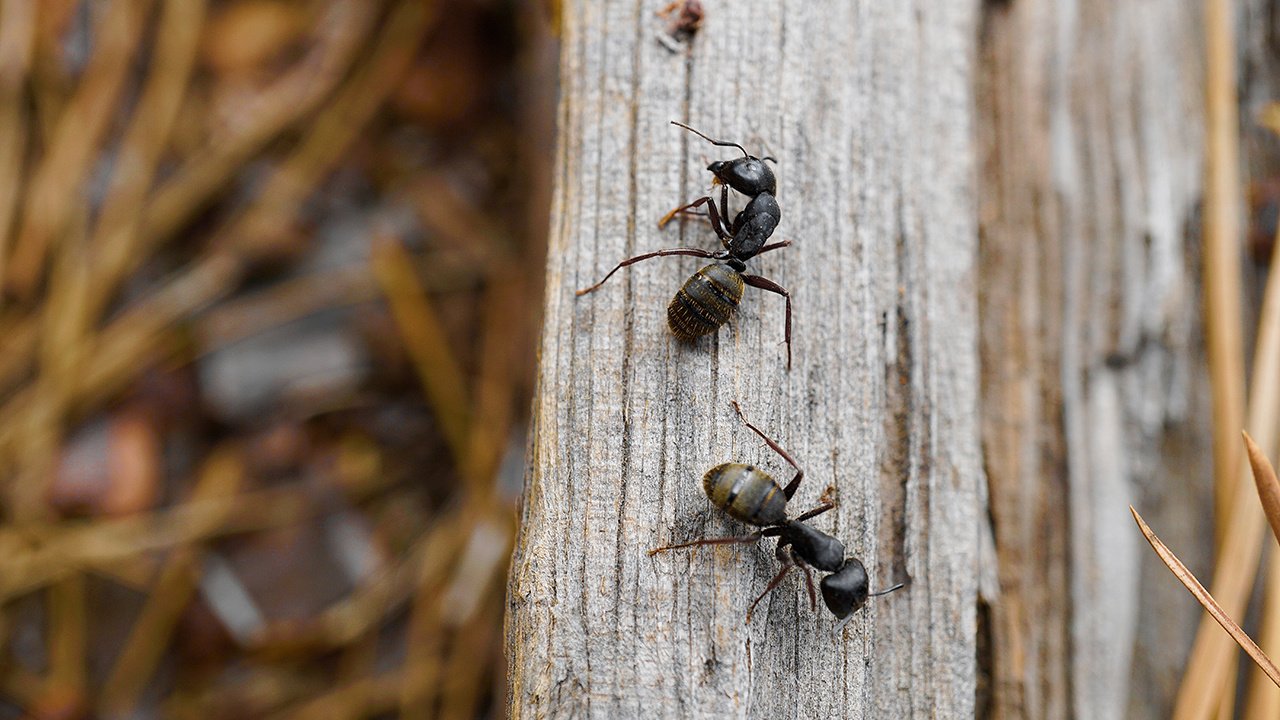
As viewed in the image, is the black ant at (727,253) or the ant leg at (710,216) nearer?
the black ant at (727,253)

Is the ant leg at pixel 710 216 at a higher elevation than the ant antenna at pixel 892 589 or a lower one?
higher

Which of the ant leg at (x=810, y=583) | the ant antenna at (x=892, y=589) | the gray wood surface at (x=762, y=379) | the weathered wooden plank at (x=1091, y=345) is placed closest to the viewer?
the gray wood surface at (x=762, y=379)

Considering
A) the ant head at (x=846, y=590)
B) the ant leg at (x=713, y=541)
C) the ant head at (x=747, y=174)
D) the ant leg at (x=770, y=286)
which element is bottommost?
the ant head at (x=846, y=590)

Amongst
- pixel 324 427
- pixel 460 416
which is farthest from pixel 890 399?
pixel 324 427

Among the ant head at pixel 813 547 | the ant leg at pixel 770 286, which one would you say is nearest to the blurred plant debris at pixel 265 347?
the ant leg at pixel 770 286

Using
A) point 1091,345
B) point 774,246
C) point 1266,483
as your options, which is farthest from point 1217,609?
point 774,246

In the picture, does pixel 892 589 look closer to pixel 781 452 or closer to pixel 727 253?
pixel 781 452

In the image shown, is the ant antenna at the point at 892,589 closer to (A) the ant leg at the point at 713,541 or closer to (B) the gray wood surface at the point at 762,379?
→ (B) the gray wood surface at the point at 762,379

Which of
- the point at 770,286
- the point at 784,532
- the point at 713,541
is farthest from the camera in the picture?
the point at 770,286
